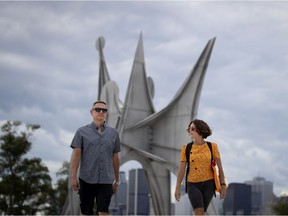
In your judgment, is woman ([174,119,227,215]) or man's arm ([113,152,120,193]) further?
woman ([174,119,227,215])

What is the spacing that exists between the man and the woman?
749 millimetres

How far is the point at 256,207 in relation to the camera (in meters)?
64.9

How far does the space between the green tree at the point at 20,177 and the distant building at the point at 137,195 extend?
44694 mm

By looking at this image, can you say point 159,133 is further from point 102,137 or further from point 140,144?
point 102,137

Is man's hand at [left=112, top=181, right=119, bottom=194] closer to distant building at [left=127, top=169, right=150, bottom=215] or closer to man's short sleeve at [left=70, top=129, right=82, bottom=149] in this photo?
man's short sleeve at [left=70, top=129, right=82, bottom=149]

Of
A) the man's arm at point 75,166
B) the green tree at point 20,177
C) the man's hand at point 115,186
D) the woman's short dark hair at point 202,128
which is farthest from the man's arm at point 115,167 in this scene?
the green tree at point 20,177

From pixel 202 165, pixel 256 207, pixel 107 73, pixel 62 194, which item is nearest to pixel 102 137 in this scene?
pixel 202 165

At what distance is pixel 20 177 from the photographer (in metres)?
26.8

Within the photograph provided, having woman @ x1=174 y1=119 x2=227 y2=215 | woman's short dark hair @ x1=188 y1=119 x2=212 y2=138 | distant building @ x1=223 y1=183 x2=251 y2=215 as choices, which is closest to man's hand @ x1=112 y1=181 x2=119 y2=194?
woman @ x1=174 y1=119 x2=227 y2=215

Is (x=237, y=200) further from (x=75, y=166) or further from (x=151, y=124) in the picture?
(x=75, y=166)

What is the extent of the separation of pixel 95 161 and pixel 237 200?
56.8 m

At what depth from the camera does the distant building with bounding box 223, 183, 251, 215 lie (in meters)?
57.9

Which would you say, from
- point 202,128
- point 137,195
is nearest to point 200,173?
point 202,128

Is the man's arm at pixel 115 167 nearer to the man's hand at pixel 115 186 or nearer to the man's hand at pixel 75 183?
the man's hand at pixel 115 186
